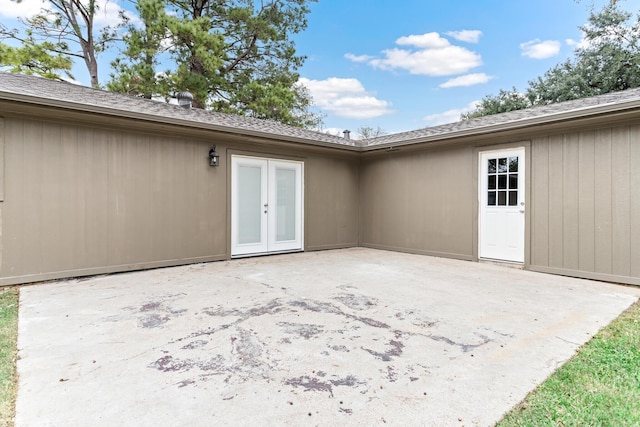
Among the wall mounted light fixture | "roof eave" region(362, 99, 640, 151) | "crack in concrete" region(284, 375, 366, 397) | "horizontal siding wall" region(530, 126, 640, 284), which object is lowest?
"crack in concrete" region(284, 375, 366, 397)

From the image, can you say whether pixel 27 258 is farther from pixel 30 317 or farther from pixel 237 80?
pixel 237 80

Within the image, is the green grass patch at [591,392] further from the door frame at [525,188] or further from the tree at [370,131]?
the tree at [370,131]

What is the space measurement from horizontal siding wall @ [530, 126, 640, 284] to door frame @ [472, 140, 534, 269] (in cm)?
7

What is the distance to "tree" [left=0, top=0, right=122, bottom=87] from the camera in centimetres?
1172

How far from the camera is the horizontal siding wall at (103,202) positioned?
14.6 ft

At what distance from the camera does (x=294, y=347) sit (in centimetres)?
250

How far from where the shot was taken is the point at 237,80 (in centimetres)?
1338

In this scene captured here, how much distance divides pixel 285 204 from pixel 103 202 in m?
3.28

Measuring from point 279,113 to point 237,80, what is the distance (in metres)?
2.11

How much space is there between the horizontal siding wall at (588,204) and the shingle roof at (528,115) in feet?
1.61

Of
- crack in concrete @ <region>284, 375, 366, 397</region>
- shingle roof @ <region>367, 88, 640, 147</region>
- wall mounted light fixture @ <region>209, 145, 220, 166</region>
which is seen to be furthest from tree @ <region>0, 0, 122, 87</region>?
crack in concrete @ <region>284, 375, 366, 397</region>

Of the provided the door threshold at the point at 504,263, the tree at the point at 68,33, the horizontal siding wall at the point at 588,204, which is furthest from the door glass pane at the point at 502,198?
the tree at the point at 68,33

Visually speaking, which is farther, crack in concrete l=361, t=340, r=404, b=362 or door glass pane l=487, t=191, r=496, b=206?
door glass pane l=487, t=191, r=496, b=206

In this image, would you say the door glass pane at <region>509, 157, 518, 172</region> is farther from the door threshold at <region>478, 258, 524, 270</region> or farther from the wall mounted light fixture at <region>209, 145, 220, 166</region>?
the wall mounted light fixture at <region>209, 145, 220, 166</region>
